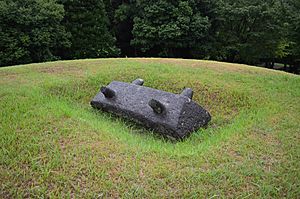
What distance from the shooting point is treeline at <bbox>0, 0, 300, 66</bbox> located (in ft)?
45.6

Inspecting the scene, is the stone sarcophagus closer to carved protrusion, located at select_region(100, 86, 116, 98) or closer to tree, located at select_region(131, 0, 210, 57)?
carved protrusion, located at select_region(100, 86, 116, 98)

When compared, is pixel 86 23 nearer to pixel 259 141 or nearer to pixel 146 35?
pixel 146 35

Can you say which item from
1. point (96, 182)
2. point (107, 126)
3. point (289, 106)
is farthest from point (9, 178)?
point (289, 106)

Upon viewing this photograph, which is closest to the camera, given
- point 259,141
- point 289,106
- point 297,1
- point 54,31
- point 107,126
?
point 259,141

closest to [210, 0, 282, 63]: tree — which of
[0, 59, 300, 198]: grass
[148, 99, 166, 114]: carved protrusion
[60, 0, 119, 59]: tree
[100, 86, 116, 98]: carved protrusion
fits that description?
[60, 0, 119, 59]: tree

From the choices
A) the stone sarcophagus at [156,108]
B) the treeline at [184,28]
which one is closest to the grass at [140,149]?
the stone sarcophagus at [156,108]

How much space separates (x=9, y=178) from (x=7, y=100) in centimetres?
190

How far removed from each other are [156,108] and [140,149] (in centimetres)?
88

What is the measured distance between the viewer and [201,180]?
9.20ft

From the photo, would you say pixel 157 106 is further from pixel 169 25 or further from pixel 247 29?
pixel 247 29

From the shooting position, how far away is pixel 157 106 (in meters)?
4.05

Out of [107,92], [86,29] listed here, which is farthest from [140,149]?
[86,29]

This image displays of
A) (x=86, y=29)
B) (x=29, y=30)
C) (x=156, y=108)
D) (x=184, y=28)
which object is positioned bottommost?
(x=86, y=29)

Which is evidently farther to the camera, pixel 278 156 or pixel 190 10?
pixel 190 10
